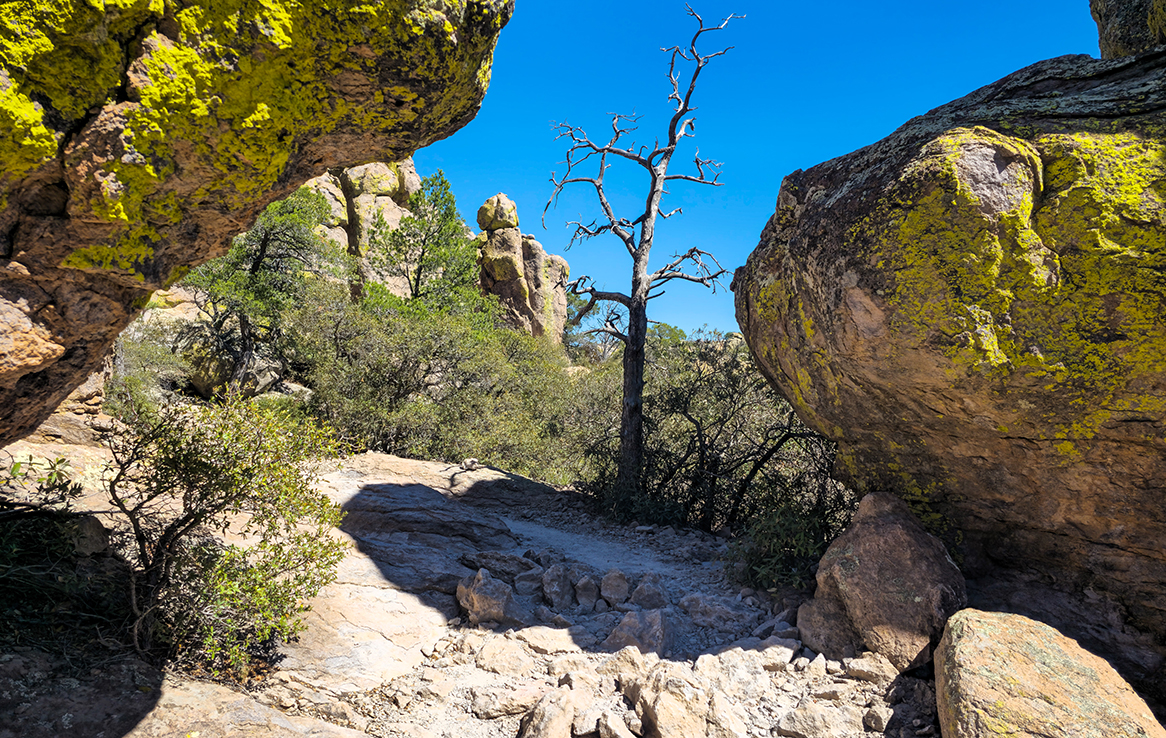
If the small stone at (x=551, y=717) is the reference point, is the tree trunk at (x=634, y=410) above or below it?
above

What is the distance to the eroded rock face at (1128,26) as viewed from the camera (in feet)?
17.9

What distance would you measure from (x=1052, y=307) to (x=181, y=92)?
5728 mm

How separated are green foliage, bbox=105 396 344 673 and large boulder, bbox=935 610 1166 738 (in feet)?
14.7

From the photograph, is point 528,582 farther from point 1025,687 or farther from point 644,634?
point 1025,687

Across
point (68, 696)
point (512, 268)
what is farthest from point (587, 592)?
point (512, 268)

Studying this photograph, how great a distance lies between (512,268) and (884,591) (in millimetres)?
28827

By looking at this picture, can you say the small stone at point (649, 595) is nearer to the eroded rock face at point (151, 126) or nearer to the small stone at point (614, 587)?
the small stone at point (614, 587)

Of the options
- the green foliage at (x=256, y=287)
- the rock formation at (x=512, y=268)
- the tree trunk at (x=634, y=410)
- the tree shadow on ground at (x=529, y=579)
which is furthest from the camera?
the rock formation at (x=512, y=268)

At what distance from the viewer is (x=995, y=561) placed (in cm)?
523

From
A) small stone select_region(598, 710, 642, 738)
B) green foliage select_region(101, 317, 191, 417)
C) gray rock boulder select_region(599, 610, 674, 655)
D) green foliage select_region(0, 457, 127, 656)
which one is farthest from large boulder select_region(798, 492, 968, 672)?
green foliage select_region(101, 317, 191, 417)

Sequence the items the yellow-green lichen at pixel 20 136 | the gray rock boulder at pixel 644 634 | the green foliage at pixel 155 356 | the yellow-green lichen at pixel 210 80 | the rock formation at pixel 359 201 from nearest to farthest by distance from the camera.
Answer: the yellow-green lichen at pixel 20 136
the yellow-green lichen at pixel 210 80
the gray rock boulder at pixel 644 634
the green foliage at pixel 155 356
the rock formation at pixel 359 201

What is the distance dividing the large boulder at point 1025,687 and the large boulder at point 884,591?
363mm

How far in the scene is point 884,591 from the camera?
4.72 meters

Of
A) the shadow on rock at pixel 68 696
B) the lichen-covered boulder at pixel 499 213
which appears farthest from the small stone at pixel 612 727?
the lichen-covered boulder at pixel 499 213
